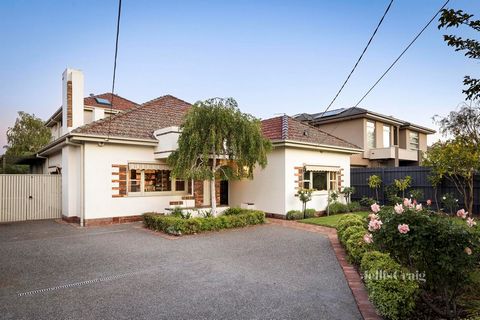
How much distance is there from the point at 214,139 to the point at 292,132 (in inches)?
224

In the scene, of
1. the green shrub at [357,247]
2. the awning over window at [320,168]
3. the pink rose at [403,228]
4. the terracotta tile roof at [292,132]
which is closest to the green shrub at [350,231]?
the green shrub at [357,247]

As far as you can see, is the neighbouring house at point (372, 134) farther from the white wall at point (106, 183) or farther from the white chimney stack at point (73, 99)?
the white chimney stack at point (73, 99)

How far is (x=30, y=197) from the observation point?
44.6 ft

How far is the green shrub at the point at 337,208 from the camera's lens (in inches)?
594

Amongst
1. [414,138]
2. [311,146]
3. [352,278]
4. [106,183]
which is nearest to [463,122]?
[311,146]

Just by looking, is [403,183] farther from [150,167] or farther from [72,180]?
[72,180]

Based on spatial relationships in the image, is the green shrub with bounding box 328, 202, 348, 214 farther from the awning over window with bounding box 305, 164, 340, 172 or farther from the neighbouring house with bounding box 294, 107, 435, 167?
the neighbouring house with bounding box 294, 107, 435, 167

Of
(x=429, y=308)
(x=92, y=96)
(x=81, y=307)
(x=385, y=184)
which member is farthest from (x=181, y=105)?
(x=429, y=308)

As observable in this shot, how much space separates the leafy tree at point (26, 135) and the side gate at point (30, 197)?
17.8 m

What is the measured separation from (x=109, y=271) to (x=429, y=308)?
5.69m

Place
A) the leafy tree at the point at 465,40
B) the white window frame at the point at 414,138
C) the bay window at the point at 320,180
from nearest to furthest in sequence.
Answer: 1. the leafy tree at the point at 465,40
2. the bay window at the point at 320,180
3. the white window frame at the point at 414,138

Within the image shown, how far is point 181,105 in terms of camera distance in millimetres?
17109

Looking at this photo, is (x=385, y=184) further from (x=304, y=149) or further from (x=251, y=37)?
(x=251, y=37)

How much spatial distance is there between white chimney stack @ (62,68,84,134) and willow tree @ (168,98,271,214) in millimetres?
5589
